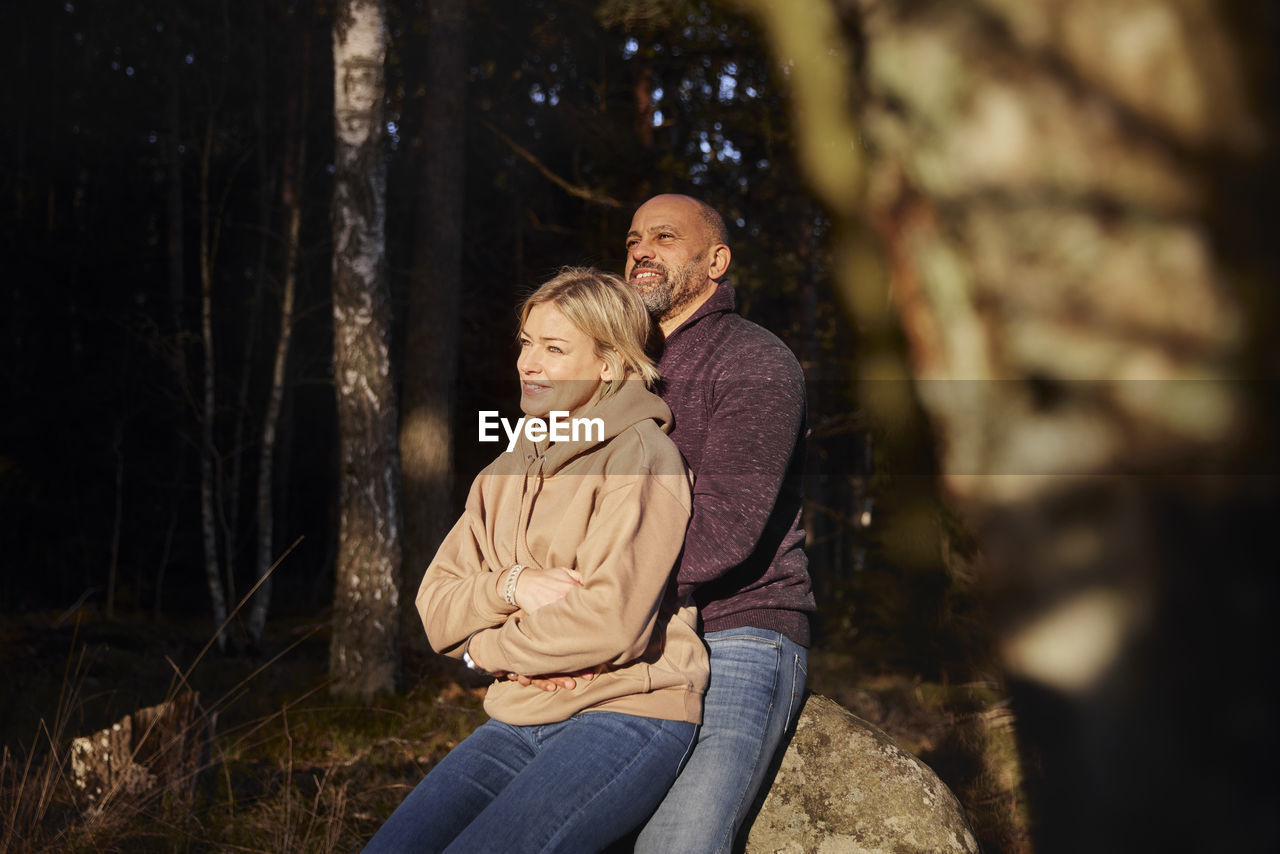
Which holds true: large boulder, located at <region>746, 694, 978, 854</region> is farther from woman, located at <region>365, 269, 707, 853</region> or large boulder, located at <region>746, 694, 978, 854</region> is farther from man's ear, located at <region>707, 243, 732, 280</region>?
man's ear, located at <region>707, 243, 732, 280</region>

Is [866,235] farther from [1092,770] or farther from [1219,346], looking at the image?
[1092,770]

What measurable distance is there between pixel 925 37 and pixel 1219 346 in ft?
1.07

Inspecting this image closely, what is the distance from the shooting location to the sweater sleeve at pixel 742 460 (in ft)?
7.55

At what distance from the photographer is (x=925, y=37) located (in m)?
0.82

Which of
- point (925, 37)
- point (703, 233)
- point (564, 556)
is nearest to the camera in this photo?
point (925, 37)

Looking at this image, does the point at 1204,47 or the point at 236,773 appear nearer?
the point at 1204,47

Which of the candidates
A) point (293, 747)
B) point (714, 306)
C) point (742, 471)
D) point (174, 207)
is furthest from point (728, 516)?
point (174, 207)

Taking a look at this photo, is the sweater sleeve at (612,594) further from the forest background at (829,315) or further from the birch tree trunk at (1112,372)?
the birch tree trunk at (1112,372)

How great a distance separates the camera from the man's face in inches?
114

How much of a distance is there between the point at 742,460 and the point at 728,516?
16cm

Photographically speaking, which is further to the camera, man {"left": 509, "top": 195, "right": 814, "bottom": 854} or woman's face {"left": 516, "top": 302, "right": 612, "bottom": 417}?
woman's face {"left": 516, "top": 302, "right": 612, "bottom": 417}

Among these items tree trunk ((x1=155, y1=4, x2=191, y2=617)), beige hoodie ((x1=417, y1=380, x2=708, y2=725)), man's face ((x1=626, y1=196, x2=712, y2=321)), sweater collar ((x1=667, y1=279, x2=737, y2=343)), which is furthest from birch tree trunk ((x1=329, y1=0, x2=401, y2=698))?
tree trunk ((x1=155, y1=4, x2=191, y2=617))

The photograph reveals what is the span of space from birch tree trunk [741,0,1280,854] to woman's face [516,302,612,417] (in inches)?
66.4

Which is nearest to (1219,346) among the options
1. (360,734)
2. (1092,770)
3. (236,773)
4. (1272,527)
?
(1272,527)
